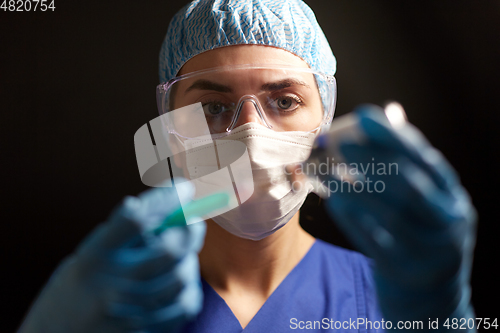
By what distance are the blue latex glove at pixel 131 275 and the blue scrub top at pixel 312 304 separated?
452 millimetres

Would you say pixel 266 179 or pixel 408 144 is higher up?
pixel 408 144

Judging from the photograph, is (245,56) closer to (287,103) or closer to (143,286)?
(287,103)

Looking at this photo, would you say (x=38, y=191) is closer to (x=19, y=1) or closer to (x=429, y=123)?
(x=19, y=1)

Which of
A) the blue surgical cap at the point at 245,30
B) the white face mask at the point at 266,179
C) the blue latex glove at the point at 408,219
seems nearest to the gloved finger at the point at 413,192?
the blue latex glove at the point at 408,219

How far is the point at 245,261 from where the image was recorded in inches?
56.4

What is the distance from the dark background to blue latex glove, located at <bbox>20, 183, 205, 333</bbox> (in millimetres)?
1054

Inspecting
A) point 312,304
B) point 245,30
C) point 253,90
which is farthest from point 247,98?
point 312,304

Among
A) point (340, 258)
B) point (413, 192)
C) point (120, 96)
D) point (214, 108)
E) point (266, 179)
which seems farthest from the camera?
point (120, 96)

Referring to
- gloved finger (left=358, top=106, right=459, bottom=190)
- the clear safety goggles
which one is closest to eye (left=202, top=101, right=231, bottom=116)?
the clear safety goggles

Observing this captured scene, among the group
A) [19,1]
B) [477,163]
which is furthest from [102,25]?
A: [477,163]

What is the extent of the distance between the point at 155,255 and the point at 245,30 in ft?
2.86

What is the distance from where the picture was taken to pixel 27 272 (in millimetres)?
1758

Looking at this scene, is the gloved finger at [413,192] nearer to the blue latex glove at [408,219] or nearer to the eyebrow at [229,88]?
the blue latex glove at [408,219]

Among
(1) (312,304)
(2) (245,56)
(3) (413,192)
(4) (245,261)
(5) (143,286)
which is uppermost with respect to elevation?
(2) (245,56)
